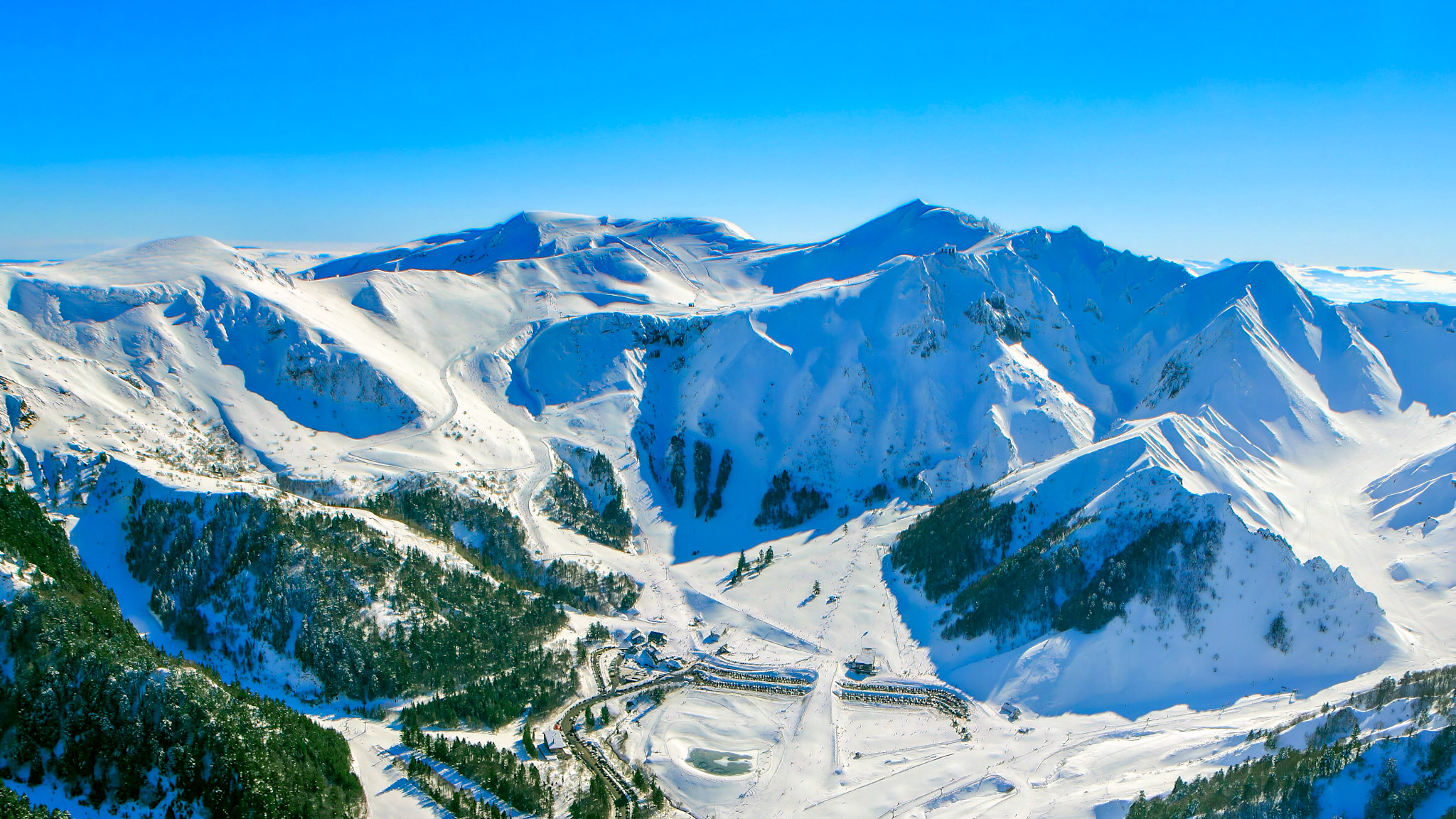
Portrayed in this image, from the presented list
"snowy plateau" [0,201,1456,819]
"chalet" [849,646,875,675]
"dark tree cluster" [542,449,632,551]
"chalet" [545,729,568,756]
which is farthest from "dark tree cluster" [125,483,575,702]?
"chalet" [849,646,875,675]

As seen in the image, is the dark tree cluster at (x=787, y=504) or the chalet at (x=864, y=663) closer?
the chalet at (x=864, y=663)

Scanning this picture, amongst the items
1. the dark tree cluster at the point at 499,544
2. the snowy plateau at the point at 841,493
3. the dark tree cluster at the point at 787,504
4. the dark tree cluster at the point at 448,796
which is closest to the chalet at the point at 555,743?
the snowy plateau at the point at 841,493

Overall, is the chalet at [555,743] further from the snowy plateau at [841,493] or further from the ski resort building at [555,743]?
the snowy plateau at [841,493]

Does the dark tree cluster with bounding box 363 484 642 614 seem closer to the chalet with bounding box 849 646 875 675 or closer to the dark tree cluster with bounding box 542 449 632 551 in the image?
the dark tree cluster with bounding box 542 449 632 551

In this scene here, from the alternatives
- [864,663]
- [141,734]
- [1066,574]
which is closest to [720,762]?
[864,663]

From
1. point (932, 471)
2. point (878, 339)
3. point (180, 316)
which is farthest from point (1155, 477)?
point (180, 316)

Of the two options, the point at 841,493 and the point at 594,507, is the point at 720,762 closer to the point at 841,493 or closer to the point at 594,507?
the point at 594,507

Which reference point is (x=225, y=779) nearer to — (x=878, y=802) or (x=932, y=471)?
(x=878, y=802)
